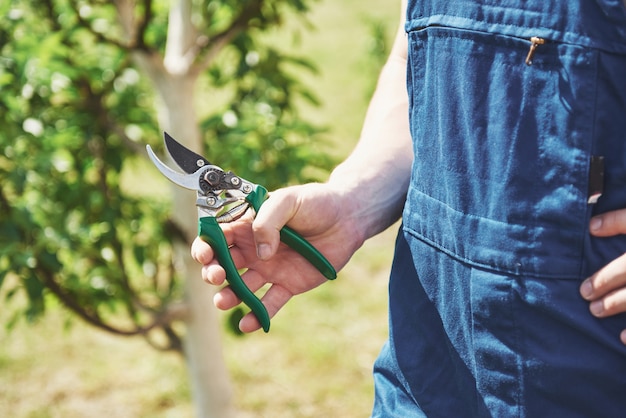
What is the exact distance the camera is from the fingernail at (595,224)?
985mm

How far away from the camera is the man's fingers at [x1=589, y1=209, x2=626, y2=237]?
3.18 feet

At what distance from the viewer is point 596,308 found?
39.3 inches

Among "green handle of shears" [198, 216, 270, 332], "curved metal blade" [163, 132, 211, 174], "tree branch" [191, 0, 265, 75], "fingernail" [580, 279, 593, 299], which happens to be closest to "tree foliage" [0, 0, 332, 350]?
"tree branch" [191, 0, 265, 75]

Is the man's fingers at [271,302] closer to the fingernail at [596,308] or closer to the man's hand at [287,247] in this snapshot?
the man's hand at [287,247]

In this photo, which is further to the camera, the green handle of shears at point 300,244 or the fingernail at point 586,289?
the green handle of shears at point 300,244

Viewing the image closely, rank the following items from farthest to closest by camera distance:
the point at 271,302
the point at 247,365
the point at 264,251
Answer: the point at 247,365 → the point at 271,302 → the point at 264,251

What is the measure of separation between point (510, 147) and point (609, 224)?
0.51 ft

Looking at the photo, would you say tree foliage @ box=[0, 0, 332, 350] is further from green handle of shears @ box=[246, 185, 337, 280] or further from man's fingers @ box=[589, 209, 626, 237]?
man's fingers @ box=[589, 209, 626, 237]

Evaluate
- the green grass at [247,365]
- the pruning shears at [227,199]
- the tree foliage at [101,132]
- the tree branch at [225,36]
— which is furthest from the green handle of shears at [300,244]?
the green grass at [247,365]

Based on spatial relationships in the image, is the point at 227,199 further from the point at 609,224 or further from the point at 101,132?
the point at 101,132

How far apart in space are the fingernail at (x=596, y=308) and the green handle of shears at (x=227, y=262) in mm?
503

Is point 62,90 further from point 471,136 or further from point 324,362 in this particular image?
A: point 324,362

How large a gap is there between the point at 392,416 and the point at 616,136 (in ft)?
1.87

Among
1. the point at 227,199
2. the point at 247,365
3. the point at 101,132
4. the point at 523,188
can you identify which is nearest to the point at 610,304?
the point at 523,188
